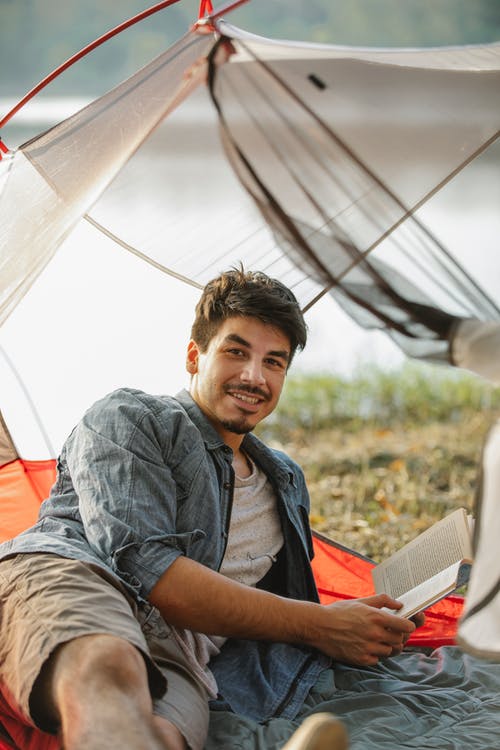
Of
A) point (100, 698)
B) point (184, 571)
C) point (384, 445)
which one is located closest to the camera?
point (100, 698)

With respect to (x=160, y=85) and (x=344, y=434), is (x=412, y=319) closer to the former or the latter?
(x=160, y=85)

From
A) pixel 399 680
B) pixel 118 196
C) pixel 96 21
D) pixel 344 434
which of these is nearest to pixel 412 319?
pixel 399 680

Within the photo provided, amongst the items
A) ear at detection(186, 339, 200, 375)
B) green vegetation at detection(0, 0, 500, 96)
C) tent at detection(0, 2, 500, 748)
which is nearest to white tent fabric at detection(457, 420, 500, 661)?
tent at detection(0, 2, 500, 748)

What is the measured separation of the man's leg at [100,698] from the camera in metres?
1.44

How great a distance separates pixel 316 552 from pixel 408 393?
2.14 metres

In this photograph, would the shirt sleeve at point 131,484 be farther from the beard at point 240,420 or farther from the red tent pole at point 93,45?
the red tent pole at point 93,45

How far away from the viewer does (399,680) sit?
7.25 feet

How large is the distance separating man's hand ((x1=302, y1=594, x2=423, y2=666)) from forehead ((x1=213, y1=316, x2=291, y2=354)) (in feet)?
1.89

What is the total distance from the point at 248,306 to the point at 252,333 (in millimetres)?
61

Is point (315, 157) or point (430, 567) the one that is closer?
point (430, 567)

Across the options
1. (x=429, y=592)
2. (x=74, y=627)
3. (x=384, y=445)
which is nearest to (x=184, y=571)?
(x=74, y=627)

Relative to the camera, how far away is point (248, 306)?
2227 millimetres

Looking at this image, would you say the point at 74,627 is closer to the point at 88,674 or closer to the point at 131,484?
the point at 88,674

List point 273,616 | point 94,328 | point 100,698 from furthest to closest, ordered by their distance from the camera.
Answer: point 94,328, point 273,616, point 100,698
